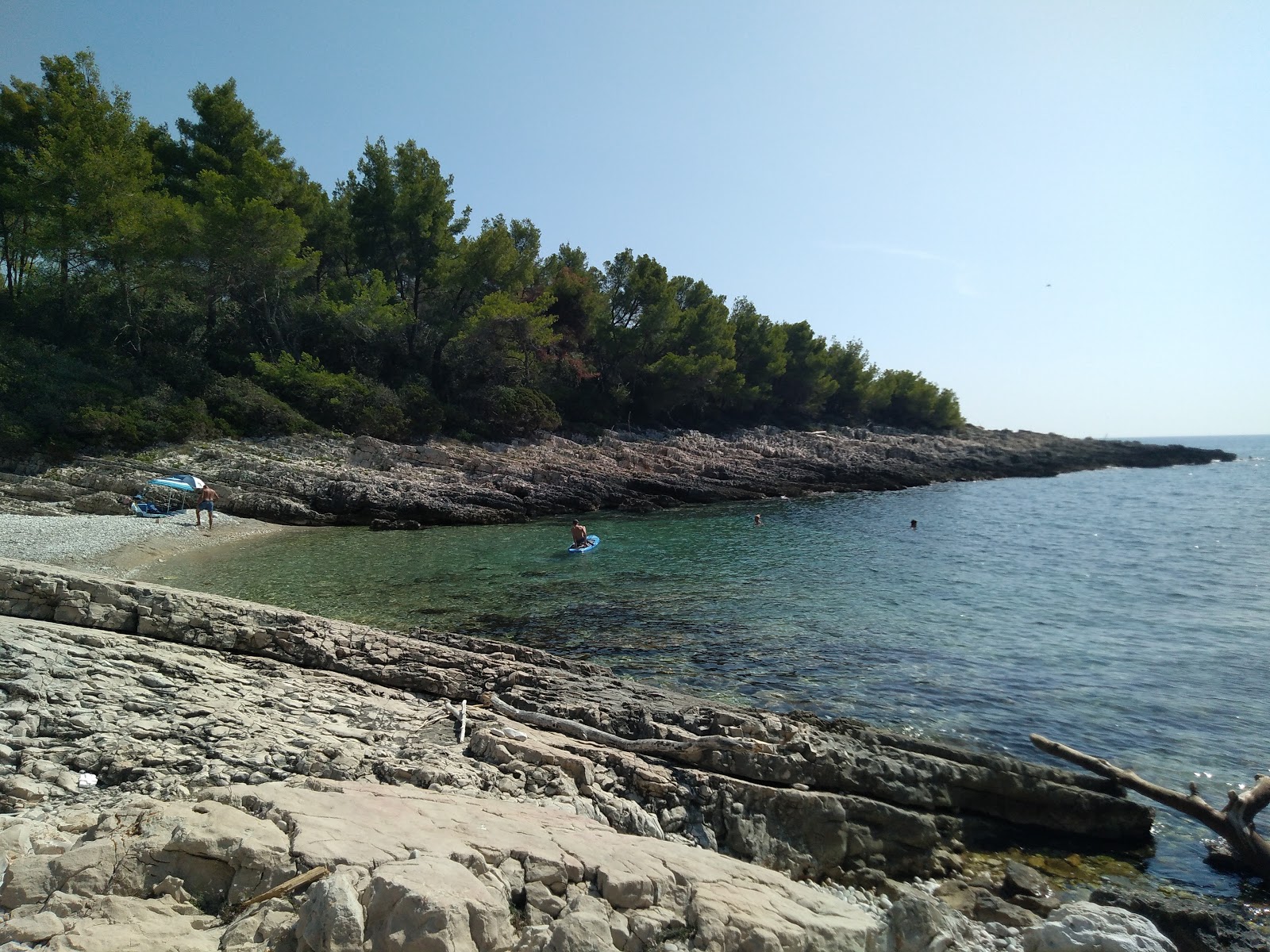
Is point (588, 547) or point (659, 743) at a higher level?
point (659, 743)

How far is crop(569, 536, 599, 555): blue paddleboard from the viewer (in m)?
21.9

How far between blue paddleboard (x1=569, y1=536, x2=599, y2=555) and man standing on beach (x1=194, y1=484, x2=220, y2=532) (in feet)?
40.4

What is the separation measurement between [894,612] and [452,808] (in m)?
13.2

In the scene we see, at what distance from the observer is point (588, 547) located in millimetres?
22219

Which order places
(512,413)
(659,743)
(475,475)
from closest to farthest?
(659,743), (475,475), (512,413)

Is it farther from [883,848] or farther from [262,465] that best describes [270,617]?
[262,465]

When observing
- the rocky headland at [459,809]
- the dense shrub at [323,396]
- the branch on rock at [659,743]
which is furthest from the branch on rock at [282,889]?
the dense shrub at [323,396]

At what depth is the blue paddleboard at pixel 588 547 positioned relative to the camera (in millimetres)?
21906

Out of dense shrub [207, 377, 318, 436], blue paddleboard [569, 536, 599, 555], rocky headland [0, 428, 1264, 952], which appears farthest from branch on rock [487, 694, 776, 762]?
dense shrub [207, 377, 318, 436]

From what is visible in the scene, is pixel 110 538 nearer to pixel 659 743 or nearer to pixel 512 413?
pixel 659 743

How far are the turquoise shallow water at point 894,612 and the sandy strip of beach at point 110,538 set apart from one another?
3.81 feet

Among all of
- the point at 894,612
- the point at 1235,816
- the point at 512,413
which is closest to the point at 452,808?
the point at 1235,816

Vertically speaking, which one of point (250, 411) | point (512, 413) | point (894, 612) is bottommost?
point (894, 612)

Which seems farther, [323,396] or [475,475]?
[323,396]
